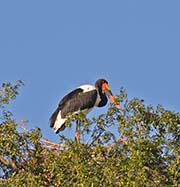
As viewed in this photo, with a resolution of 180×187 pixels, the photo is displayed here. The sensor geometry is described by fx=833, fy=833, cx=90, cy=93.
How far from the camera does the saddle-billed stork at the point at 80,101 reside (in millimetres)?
13712

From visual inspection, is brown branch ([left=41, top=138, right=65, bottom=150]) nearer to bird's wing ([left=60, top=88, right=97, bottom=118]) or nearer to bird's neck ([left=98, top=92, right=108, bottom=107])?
bird's wing ([left=60, top=88, right=97, bottom=118])

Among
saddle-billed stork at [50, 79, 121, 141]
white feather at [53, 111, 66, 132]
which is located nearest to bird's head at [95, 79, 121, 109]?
saddle-billed stork at [50, 79, 121, 141]

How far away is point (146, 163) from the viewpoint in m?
9.38

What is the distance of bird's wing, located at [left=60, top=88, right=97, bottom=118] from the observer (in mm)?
13826

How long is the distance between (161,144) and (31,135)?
5.73 feet

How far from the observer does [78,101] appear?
1407cm

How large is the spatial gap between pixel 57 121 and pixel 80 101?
0.68 m

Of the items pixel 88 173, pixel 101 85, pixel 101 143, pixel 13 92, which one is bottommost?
pixel 88 173

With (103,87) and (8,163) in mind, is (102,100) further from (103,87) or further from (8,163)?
(8,163)

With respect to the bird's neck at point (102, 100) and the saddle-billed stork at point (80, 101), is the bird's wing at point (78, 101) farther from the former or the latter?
the bird's neck at point (102, 100)

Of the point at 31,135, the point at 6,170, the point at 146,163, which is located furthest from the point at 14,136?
the point at 146,163

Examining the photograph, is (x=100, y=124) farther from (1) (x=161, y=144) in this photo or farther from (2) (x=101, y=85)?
(2) (x=101, y=85)

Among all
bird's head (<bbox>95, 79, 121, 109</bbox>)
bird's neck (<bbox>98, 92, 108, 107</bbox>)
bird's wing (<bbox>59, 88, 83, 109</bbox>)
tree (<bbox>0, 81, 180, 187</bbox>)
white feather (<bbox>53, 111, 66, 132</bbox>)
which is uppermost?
bird's head (<bbox>95, 79, 121, 109</bbox>)

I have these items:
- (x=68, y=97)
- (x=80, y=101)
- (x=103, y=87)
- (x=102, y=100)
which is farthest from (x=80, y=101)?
(x=103, y=87)
